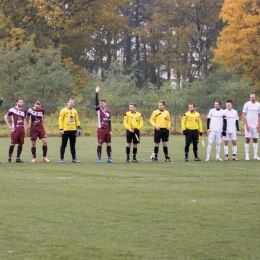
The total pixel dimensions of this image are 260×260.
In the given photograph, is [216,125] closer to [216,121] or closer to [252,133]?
[216,121]

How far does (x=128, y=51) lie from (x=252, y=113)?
56627 mm

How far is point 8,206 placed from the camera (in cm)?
1112

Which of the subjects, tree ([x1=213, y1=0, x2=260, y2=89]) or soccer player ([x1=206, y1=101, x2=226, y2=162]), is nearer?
soccer player ([x1=206, y1=101, x2=226, y2=162])

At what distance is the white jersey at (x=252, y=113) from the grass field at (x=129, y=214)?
4.85 metres

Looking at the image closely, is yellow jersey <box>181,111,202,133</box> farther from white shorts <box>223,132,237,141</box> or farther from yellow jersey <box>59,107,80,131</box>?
yellow jersey <box>59,107,80,131</box>

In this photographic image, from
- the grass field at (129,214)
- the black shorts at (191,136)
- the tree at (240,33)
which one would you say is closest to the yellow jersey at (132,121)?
the black shorts at (191,136)

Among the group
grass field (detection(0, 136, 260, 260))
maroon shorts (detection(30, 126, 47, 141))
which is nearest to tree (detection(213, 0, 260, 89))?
maroon shorts (detection(30, 126, 47, 141))

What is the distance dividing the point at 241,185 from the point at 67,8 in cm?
4919

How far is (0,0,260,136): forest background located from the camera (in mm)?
49225

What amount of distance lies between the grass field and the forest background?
100 feet

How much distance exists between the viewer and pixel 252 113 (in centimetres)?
2242

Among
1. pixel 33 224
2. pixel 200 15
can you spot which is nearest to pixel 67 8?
pixel 200 15

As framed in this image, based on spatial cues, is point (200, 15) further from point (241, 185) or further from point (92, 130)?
point (241, 185)

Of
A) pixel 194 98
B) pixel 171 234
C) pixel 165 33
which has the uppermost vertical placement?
pixel 165 33
